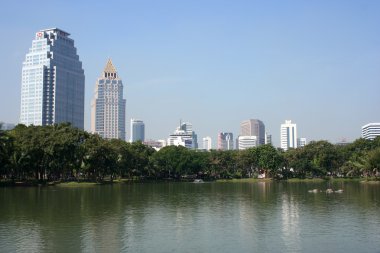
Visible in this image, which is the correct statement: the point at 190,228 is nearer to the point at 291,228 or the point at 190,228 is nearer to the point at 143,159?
the point at 291,228

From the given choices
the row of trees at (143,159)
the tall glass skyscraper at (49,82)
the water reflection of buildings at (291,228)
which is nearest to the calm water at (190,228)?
the water reflection of buildings at (291,228)

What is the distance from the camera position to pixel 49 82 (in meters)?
178

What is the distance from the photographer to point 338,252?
20031 mm

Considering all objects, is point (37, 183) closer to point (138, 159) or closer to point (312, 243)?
point (138, 159)

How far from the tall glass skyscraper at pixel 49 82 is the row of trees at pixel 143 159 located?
3121 inches

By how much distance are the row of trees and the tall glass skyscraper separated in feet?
260

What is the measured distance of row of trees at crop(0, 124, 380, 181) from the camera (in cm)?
7275

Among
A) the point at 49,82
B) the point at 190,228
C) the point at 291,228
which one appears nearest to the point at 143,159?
the point at 190,228

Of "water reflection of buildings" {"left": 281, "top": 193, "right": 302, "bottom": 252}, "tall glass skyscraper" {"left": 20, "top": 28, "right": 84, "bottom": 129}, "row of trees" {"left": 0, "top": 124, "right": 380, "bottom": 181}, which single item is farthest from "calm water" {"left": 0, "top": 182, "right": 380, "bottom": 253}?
"tall glass skyscraper" {"left": 20, "top": 28, "right": 84, "bottom": 129}

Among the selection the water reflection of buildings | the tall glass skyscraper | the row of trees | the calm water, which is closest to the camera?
the calm water

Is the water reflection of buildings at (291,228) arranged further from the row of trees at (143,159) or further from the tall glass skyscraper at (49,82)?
the tall glass skyscraper at (49,82)

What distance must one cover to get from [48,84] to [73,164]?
107388 mm

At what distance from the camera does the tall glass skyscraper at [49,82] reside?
176625 millimetres

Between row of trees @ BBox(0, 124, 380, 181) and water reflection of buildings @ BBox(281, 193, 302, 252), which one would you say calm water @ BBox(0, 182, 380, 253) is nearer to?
water reflection of buildings @ BBox(281, 193, 302, 252)
